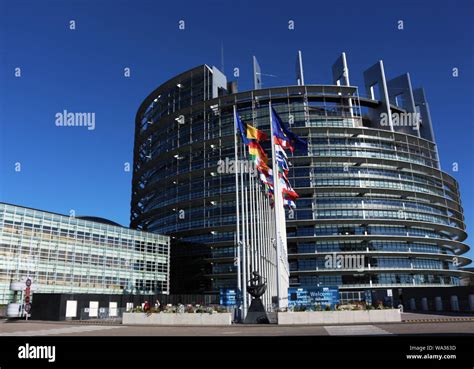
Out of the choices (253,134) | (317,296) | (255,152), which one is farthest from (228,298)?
(253,134)

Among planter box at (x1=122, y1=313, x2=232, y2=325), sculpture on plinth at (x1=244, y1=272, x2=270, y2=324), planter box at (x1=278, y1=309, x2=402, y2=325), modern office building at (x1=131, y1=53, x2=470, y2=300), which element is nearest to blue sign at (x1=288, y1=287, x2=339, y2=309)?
sculpture on plinth at (x1=244, y1=272, x2=270, y2=324)

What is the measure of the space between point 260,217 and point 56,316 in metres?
24.0

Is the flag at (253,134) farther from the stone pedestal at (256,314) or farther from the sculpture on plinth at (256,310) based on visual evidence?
the stone pedestal at (256,314)

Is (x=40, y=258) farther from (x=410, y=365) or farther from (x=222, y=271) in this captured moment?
(x=410, y=365)

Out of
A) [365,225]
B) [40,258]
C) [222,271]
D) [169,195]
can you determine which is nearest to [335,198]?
[365,225]

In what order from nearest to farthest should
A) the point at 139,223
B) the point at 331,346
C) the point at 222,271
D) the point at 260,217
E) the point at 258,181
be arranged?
1. the point at 331,346
2. the point at 258,181
3. the point at 260,217
4. the point at 222,271
5. the point at 139,223

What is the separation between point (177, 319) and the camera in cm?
2831

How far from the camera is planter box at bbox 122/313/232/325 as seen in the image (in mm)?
27812

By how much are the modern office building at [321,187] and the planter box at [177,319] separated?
51.5 metres

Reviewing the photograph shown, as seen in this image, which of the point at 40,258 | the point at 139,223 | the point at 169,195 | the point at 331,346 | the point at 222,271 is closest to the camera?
the point at 331,346

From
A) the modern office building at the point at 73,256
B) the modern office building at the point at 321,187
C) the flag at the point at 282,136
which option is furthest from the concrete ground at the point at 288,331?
the modern office building at the point at 321,187

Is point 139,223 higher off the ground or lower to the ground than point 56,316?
higher

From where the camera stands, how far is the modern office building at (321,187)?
80500 millimetres

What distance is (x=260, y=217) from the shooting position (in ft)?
127
